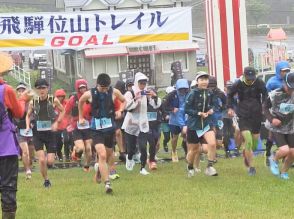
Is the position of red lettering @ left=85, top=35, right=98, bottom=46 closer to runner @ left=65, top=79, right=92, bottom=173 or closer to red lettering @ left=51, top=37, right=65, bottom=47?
red lettering @ left=51, top=37, right=65, bottom=47

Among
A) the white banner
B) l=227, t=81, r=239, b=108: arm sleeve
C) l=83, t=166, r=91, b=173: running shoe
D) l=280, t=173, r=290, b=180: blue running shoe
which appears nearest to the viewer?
l=280, t=173, r=290, b=180: blue running shoe

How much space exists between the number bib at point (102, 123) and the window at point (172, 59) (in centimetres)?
4000

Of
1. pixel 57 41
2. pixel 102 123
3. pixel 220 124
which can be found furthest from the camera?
pixel 57 41

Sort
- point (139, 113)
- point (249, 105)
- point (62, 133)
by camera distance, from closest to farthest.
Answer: point (249, 105), point (139, 113), point (62, 133)

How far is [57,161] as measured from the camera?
50.8ft

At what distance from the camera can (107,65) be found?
49.1 m

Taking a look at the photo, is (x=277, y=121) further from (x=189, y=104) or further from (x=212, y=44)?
(x=212, y=44)

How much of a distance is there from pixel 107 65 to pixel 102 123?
39.3 metres

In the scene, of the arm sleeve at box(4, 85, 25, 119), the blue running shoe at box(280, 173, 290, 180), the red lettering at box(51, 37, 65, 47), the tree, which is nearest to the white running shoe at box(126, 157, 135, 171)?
the blue running shoe at box(280, 173, 290, 180)

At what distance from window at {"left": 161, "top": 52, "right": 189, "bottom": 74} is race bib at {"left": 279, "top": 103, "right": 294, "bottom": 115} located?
3959 centimetres

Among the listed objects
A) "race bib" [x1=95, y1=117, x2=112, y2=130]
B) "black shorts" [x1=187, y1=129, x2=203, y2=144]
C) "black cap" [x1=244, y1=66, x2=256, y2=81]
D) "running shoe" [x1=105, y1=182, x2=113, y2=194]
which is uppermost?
"black cap" [x1=244, y1=66, x2=256, y2=81]

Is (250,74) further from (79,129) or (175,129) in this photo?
(79,129)

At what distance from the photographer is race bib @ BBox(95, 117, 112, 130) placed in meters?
9.94

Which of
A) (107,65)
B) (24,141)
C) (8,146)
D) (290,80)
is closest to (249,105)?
(290,80)
